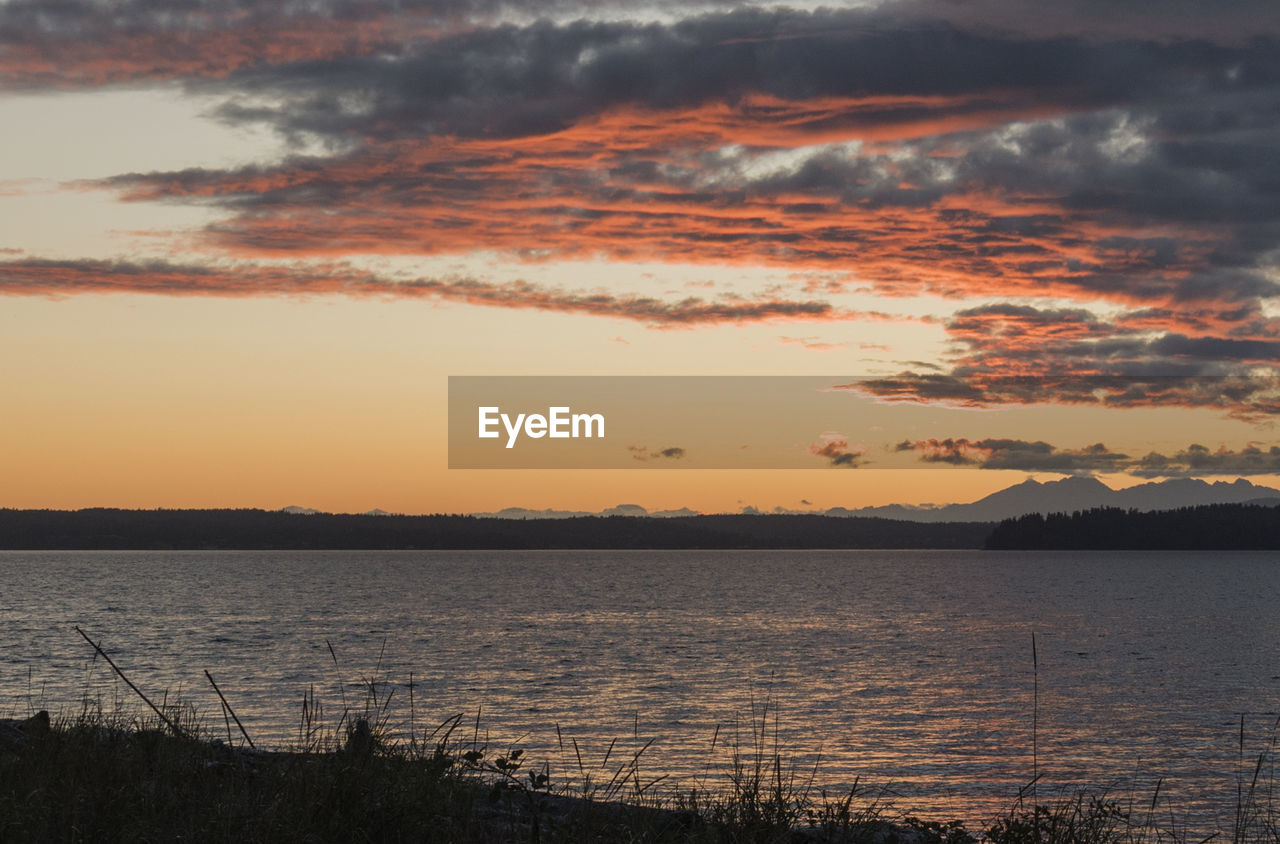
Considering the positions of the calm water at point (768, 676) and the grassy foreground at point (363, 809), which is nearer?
the grassy foreground at point (363, 809)

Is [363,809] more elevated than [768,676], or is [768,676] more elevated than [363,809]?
[363,809]

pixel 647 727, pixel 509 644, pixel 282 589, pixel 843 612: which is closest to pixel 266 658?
pixel 509 644

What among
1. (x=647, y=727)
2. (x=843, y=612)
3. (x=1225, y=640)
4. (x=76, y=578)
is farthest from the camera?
(x=76, y=578)

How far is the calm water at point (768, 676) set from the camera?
33.3 meters

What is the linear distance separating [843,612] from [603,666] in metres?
59.1

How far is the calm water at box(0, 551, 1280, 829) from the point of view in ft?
109

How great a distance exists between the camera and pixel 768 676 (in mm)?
54000

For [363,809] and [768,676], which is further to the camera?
[768,676]

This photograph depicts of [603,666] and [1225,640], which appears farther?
[1225,640]

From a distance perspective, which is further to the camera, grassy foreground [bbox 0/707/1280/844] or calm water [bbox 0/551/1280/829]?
calm water [bbox 0/551/1280/829]

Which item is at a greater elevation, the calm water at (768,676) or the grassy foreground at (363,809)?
the grassy foreground at (363,809)

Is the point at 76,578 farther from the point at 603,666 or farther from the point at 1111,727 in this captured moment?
the point at 1111,727

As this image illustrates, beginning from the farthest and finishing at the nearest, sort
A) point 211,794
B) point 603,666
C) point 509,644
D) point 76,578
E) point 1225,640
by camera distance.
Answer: point 76,578, point 1225,640, point 509,644, point 603,666, point 211,794

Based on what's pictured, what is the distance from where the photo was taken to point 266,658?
197 ft
